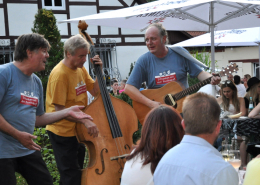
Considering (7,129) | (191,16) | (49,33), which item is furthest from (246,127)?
(49,33)

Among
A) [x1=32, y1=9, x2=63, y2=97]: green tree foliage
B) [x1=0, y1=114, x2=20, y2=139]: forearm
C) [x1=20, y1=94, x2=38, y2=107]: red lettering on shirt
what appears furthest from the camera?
[x1=32, y1=9, x2=63, y2=97]: green tree foliage

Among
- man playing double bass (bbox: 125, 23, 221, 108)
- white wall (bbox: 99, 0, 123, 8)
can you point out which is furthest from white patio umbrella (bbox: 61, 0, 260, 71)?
white wall (bbox: 99, 0, 123, 8)

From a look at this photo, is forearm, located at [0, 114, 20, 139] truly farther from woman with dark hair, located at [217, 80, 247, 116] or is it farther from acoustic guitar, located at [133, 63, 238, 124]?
woman with dark hair, located at [217, 80, 247, 116]

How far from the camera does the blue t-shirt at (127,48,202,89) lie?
3912 millimetres

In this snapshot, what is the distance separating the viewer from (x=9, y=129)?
264 cm

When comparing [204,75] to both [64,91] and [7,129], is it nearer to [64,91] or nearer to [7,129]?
[64,91]

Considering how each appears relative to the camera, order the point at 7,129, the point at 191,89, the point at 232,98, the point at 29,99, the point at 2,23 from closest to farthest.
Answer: the point at 7,129 < the point at 29,99 < the point at 191,89 < the point at 232,98 < the point at 2,23

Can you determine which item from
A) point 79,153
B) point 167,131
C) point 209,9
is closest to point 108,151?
point 79,153

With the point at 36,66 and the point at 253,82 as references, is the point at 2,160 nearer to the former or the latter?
the point at 36,66

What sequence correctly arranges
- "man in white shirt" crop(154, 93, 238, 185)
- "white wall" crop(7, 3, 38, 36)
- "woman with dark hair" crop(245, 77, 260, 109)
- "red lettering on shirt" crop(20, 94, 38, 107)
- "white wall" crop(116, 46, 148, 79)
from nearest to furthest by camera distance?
"man in white shirt" crop(154, 93, 238, 185), "red lettering on shirt" crop(20, 94, 38, 107), "woman with dark hair" crop(245, 77, 260, 109), "white wall" crop(7, 3, 38, 36), "white wall" crop(116, 46, 148, 79)

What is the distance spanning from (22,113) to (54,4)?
14682 mm

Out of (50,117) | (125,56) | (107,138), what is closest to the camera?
(50,117)

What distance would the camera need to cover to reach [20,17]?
16.0 metres

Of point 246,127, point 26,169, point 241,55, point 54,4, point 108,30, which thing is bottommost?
point 246,127
